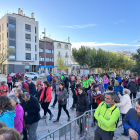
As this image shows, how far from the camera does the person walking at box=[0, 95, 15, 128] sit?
93.1 inches

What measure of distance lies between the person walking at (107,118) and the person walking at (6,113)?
5.87ft

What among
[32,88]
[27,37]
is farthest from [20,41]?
[32,88]

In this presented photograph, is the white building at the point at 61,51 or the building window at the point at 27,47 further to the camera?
the white building at the point at 61,51

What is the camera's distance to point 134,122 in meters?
2.28

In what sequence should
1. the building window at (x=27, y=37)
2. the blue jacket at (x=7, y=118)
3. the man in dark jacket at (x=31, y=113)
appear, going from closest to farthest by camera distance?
the blue jacket at (x=7, y=118)
the man in dark jacket at (x=31, y=113)
the building window at (x=27, y=37)

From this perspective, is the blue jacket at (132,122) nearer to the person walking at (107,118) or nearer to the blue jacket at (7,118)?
the person walking at (107,118)

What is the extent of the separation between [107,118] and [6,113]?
2034 mm

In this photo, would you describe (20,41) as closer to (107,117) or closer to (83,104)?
(83,104)

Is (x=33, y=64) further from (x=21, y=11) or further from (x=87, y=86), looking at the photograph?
(x=87, y=86)

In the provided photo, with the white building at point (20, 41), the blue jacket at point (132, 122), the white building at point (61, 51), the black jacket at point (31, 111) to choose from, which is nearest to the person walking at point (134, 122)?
the blue jacket at point (132, 122)

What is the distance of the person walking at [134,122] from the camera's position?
2.17m

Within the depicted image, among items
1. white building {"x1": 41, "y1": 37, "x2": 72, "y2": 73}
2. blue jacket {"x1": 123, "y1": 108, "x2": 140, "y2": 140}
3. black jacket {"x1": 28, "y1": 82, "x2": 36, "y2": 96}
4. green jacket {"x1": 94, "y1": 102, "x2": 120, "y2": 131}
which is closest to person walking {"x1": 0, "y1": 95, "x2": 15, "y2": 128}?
green jacket {"x1": 94, "y1": 102, "x2": 120, "y2": 131}

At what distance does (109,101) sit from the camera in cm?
270

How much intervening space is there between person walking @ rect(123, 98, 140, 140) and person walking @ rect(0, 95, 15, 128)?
219 cm
